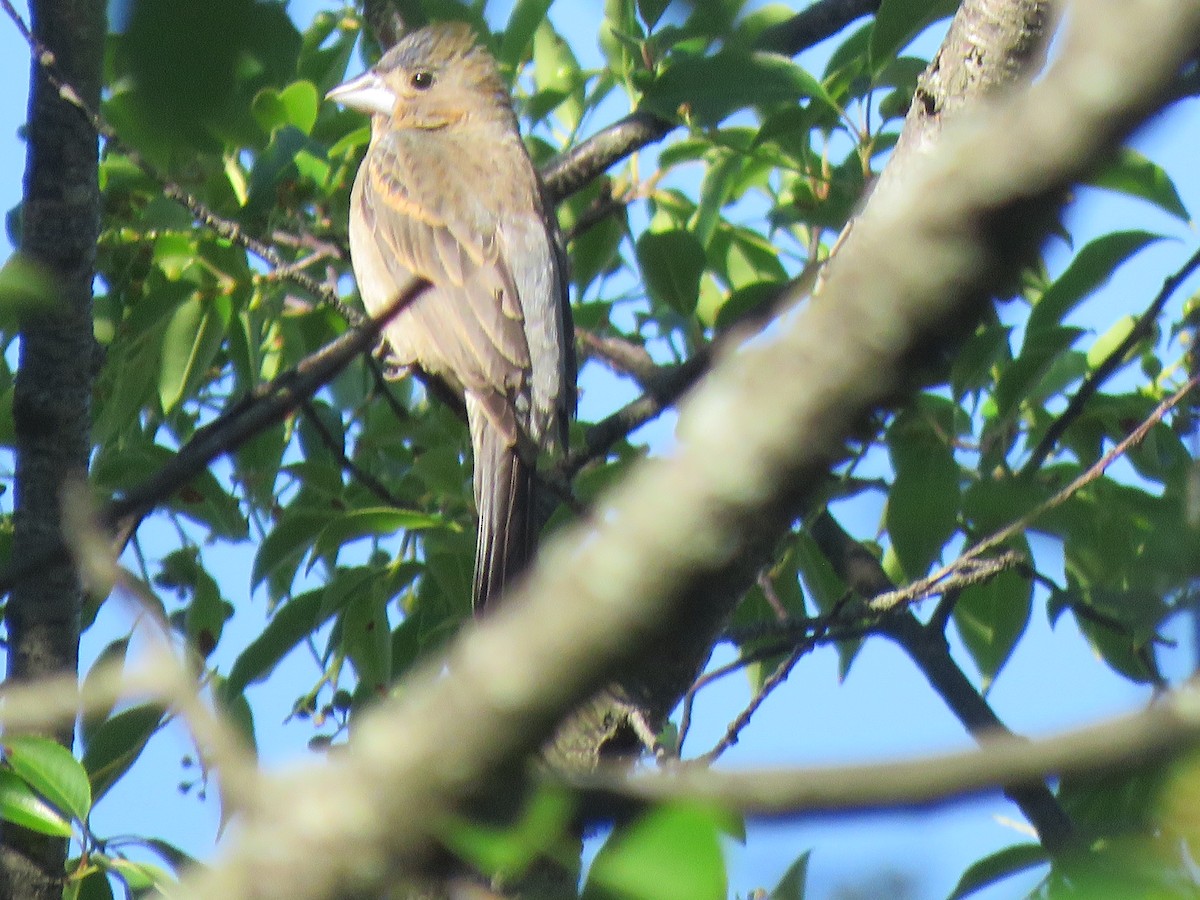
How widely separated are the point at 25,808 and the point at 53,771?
197 mm

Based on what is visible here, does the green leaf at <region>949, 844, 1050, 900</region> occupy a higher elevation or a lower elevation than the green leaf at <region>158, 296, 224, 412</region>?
lower

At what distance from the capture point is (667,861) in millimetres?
992

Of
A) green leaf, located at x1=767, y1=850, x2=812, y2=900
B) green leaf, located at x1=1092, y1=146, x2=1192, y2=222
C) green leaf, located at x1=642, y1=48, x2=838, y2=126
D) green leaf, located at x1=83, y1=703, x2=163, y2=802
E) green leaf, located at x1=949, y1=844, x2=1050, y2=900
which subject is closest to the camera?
green leaf, located at x1=767, y1=850, x2=812, y2=900

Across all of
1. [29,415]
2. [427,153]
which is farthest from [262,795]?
[427,153]

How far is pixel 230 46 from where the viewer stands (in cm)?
87

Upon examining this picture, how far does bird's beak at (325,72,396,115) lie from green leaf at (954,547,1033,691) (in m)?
3.03

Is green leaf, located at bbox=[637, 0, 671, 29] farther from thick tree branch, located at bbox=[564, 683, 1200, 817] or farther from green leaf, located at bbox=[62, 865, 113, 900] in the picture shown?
thick tree branch, located at bbox=[564, 683, 1200, 817]

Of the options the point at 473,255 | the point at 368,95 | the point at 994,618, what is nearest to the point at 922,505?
the point at 994,618

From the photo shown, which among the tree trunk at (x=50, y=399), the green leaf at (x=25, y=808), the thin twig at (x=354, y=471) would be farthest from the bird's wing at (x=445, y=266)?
the green leaf at (x=25, y=808)

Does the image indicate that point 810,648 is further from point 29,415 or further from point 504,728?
point 504,728

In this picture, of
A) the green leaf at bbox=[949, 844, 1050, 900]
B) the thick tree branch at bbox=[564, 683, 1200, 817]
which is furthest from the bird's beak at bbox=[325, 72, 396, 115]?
the thick tree branch at bbox=[564, 683, 1200, 817]

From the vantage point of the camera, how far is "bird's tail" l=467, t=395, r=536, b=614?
4.01m

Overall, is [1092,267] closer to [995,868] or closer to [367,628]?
[995,868]

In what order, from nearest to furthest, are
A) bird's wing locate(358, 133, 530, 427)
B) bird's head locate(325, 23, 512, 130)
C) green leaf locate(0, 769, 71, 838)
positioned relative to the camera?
green leaf locate(0, 769, 71, 838)
bird's wing locate(358, 133, 530, 427)
bird's head locate(325, 23, 512, 130)
